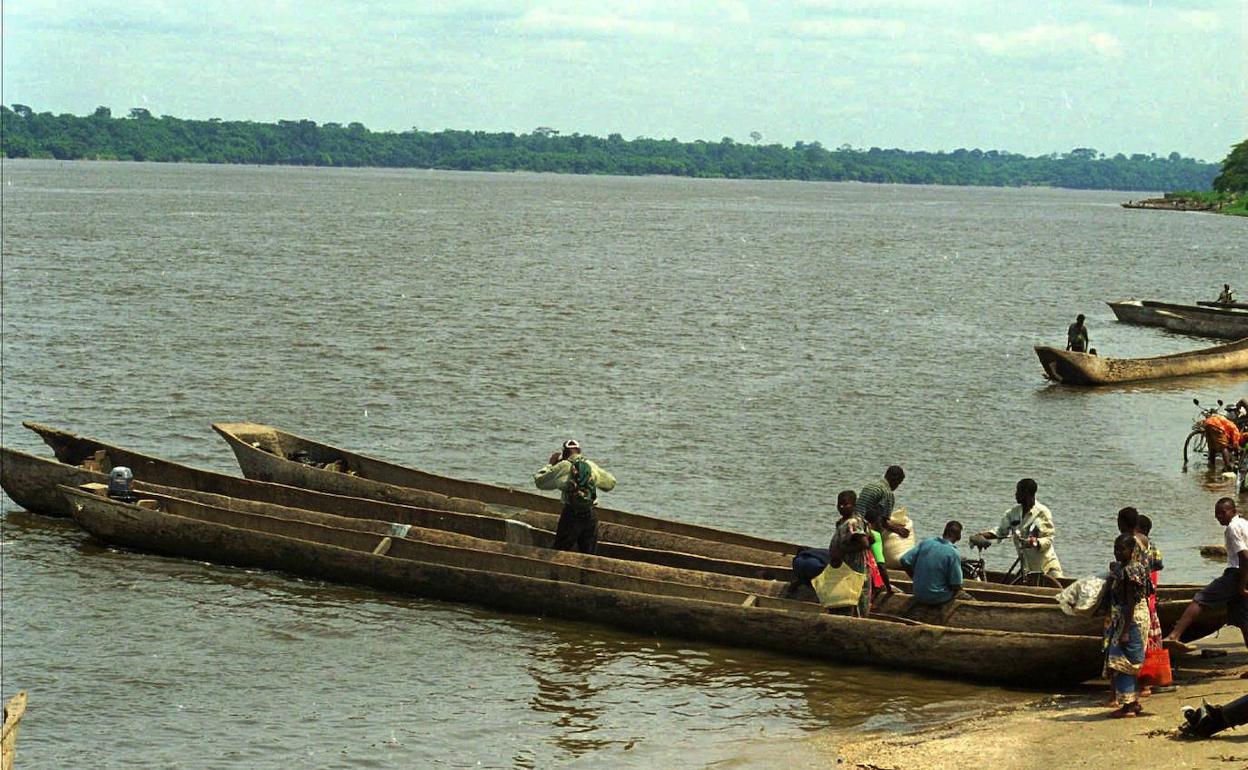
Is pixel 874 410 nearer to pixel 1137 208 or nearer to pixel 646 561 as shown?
pixel 646 561

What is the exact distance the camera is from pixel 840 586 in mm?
14898

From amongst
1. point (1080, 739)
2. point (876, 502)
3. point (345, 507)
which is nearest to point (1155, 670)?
point (1080, 739)

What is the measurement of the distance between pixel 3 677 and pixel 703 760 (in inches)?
283

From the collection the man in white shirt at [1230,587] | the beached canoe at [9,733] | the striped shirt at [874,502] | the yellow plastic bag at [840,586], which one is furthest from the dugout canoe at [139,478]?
the beached canoe at [9,733]

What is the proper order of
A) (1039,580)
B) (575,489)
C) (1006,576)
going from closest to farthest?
(1039,580)
(1006,576)
(575,489)

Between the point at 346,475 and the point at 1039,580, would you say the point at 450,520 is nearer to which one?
the point at 346,475

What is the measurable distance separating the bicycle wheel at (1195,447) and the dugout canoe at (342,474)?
9.17m

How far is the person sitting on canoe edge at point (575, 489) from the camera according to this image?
16.5m

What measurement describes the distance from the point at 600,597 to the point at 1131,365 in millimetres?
21561

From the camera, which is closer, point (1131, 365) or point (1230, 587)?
point (1230, 587)

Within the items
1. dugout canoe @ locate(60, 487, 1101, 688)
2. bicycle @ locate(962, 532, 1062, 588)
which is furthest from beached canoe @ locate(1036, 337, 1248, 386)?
dugout canoe @ locate(60, 487, 1101, 688)

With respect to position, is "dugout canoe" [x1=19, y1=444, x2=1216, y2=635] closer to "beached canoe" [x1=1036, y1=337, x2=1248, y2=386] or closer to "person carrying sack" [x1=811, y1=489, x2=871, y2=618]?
"person carrying sack" [x1=811, y1=489, x2=871, y2=618]

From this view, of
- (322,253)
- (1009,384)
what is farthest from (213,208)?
(1009,384)

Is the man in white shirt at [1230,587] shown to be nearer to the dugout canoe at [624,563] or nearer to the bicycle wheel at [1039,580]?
the dugout canoe at [624,563]
